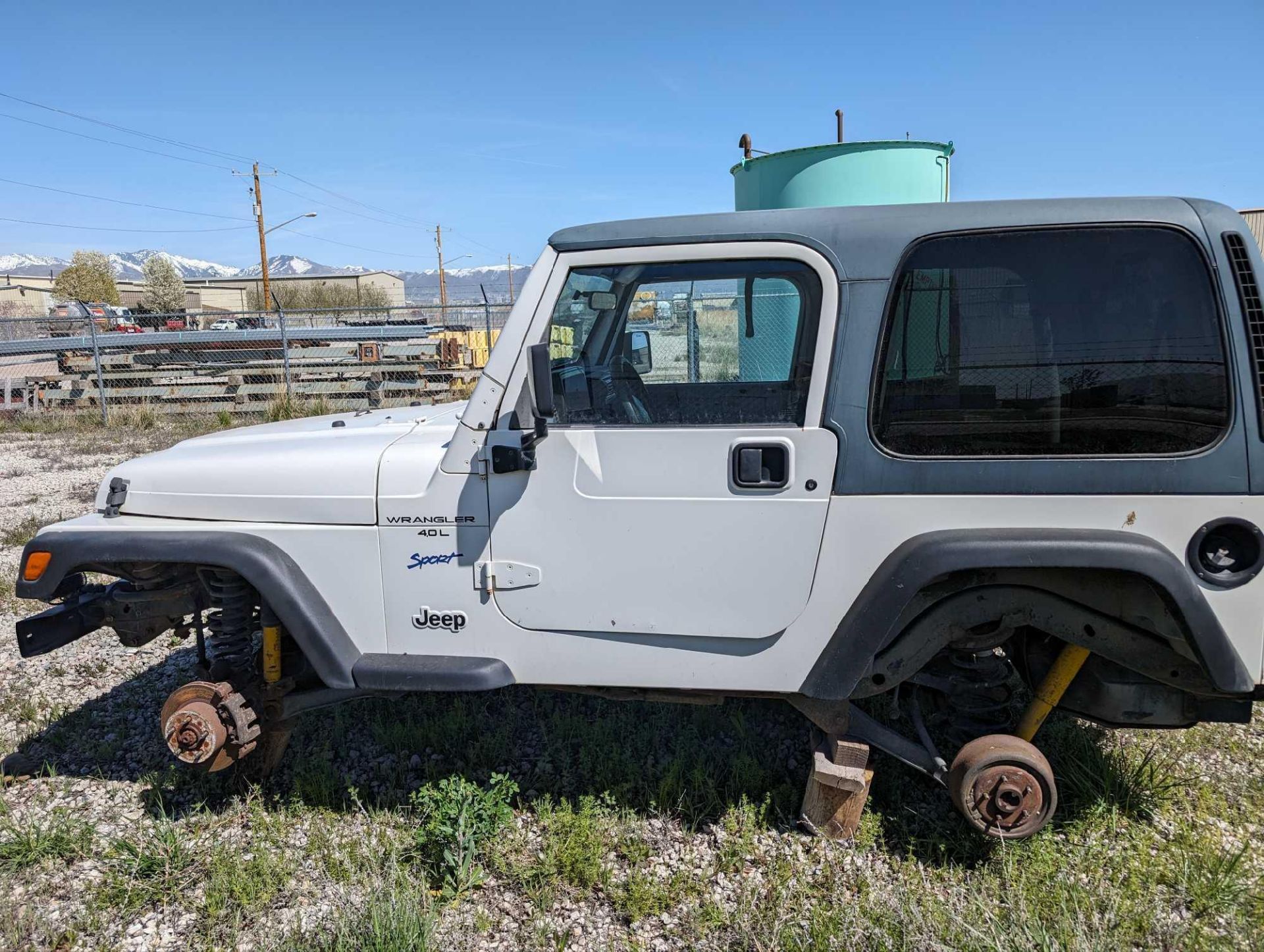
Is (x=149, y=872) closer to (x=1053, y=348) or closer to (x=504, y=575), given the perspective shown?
(x=504, y=575)

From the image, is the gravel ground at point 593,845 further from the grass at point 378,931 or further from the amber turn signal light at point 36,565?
the amber turn signal light at point 36,565

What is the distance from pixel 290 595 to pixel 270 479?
0.44 metres

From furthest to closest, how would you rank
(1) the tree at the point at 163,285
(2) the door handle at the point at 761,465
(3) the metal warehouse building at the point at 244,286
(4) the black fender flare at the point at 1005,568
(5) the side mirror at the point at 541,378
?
1. (3) the metal warehouse building at the point at 244,286
2. (1) the tree at the point at 163,285
3. (2) the door handle at the point at 761,465
4. (5) the side mirror at the point at 541,378
5. (4) the black fender flare at the point at 1005,568

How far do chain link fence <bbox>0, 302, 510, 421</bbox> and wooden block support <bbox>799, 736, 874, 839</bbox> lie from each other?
11370 mm

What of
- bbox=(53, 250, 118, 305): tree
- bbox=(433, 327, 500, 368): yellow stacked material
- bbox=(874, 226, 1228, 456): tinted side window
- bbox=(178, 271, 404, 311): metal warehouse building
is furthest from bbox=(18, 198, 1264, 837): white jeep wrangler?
bbox=(53, 250, 118, 305): tree

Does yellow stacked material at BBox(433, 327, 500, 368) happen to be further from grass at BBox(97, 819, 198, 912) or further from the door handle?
the door handle

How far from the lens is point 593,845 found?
9.81 ft

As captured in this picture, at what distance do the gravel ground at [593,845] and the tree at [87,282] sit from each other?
6170 cm

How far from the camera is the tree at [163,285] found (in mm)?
46969

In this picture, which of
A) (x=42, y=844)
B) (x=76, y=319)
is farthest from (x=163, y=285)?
(x=42, y=844)

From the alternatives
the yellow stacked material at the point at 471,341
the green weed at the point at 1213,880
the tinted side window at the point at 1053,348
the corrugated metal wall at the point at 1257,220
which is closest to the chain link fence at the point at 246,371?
the yellow stacked material at the point at 471,341

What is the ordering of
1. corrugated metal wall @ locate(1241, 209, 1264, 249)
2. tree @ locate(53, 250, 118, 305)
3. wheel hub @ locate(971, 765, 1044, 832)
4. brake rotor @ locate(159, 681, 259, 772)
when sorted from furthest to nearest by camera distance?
tree @ locate(53, 250, 118, 305) → corrugated metal wall @ locate(1241, 209, 1264, 249) → brake rotor @ locate(159, 681, 259, 772) → wheel hub @ locate(971, 765, 1044, 832)

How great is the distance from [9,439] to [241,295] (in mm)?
59471

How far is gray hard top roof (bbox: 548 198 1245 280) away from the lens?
2443 millimetres
